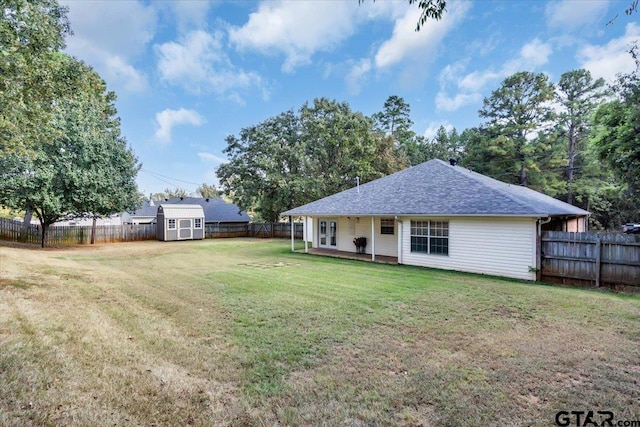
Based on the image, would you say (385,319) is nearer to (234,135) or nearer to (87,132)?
(87,132)

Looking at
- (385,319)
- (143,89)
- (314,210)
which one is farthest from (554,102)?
(143,89)

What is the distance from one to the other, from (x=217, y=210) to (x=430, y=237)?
83.5 ft

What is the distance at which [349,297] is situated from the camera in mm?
7043

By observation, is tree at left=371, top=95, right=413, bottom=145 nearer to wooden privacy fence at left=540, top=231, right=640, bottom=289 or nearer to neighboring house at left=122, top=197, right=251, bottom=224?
neighboring house at left=122, top=197, right=251, bottom=224

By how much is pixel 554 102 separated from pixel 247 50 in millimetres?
24827

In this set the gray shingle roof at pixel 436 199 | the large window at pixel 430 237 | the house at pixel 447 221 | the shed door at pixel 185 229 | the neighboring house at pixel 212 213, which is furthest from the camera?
the neighboring house at pixel 212 213

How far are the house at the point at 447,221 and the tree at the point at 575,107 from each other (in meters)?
12.4

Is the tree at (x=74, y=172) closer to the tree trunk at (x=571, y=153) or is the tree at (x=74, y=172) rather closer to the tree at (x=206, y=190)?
the tree trunk at (x=571, y=153)

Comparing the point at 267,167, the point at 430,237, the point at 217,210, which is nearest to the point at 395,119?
the point at 267,167

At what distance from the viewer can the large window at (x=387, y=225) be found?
1416 centimetres

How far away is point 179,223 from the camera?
2447cm

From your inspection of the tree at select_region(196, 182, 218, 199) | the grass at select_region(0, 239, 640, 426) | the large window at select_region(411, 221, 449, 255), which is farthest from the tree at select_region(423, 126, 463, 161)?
the tree at select_region(196, 182, 218, 199)

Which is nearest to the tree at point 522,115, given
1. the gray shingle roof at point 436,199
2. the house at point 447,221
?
the house at point 447,221

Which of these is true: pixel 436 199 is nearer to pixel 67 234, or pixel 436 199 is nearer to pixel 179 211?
pixel 179 211
